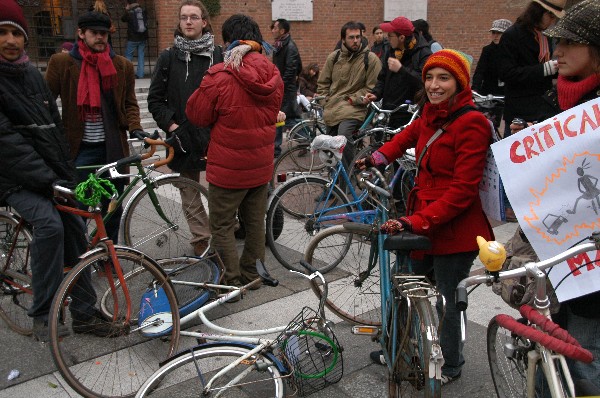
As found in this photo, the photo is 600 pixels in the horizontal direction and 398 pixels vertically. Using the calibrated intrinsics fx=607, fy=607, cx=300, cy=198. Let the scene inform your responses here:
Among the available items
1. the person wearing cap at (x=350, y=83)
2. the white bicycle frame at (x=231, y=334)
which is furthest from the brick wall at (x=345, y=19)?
the white bicycle frame at (x=231, y=334)

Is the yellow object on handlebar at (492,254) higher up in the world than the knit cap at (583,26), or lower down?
lower down

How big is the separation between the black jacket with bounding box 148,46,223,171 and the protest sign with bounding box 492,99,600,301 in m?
2.98

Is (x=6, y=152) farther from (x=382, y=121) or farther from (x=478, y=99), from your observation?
(x=478, y=99)

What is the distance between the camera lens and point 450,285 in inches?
123

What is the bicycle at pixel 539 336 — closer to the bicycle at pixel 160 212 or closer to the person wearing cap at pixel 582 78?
the person wearing cap at pixel 582 78

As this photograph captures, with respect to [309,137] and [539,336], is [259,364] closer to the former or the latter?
[539,336]

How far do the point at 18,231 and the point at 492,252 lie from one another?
2.95m

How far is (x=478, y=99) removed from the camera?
7.01 metres

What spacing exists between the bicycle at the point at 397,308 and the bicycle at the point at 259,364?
0.94 feet

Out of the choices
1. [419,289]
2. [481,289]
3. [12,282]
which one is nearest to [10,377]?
[12,282]

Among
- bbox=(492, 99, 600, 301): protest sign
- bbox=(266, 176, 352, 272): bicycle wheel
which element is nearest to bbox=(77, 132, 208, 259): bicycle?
bbox=(266, 176, 352, 272): bicycle wheel

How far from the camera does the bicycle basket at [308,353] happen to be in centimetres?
308

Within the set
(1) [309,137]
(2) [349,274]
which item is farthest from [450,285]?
(1) [309,137]

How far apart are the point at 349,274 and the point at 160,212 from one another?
61.6 inches
